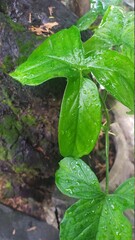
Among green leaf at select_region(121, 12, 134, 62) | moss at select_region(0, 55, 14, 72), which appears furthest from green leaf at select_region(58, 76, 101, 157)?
moss at select_region(0, 55, 14, 72)

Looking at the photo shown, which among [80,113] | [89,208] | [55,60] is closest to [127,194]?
[89,208]

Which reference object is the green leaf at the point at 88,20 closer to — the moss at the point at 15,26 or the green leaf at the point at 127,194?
the moss at the point at 15,26

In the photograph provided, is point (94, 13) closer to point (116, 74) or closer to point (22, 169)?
point (116, 74)

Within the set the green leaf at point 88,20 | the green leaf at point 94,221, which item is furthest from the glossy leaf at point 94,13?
the green leaf at point 94,221

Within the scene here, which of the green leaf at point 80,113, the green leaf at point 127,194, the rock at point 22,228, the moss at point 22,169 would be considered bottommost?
the rock at point 22,228

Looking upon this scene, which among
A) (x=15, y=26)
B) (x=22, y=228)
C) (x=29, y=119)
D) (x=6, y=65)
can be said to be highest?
(x=15, y=26)
